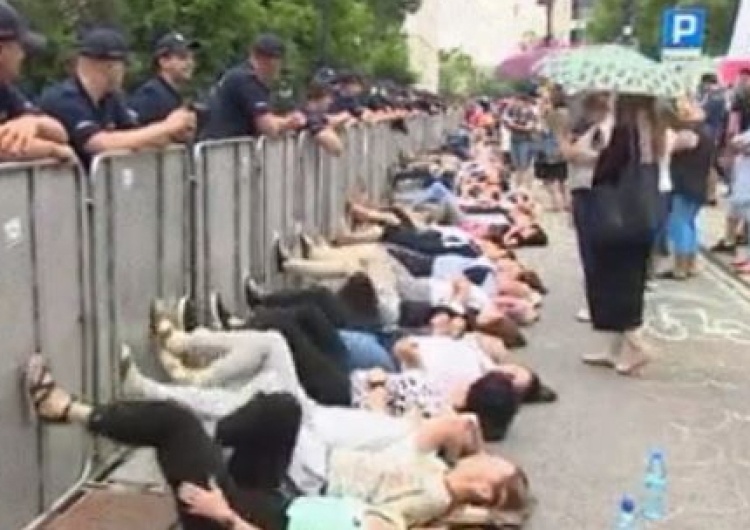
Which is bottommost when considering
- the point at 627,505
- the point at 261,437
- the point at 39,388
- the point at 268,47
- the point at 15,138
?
the point at 627,505

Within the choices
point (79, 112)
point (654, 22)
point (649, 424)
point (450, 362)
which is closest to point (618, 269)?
point (649, 424)

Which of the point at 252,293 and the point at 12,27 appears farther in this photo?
the point at 252,293

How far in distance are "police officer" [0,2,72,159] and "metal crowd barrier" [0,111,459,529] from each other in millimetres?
100

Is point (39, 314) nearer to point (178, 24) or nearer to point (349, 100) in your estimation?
point (349, 100)

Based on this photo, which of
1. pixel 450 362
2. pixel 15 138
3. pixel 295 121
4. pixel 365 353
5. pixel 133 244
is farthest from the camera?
pixel 295 121

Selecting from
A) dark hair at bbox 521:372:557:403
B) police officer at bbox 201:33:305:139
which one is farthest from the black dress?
police officer at bbox 201:33:305:139

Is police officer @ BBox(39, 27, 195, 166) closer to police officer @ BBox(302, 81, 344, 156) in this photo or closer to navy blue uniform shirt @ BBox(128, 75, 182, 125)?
navy blue uniform shirt @ BBox(128, 75, 182, 125)

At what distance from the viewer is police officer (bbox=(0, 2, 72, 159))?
488cm

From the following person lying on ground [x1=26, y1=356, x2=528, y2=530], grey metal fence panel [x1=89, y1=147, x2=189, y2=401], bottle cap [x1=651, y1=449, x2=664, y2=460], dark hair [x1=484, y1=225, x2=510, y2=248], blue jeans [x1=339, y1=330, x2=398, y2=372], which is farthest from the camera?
dark hair [x1=484, y1=225, x2=510, y2=248]

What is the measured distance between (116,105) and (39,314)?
1663mm

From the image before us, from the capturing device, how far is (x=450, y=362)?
708cm

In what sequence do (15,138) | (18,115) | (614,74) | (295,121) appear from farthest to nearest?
(295,121) < (614,74) < (18,115) < (15,138)

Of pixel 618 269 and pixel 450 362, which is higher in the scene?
pixel 618 269

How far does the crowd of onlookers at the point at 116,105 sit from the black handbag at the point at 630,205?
2114 millimetres
